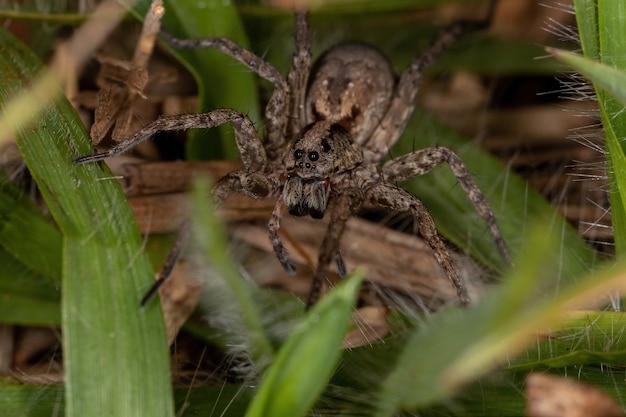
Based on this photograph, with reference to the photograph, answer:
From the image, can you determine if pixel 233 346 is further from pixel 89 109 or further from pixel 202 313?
pixel 89 109

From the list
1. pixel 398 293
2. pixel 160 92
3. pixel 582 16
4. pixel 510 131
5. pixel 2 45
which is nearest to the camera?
pixel 582 16

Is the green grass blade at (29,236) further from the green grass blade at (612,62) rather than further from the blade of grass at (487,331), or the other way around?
the green grass blade at (612,62)

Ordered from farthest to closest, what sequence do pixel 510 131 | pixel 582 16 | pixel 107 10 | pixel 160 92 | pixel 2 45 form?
pixel 510 131 → pixel 160 92 → pixel 107 10 → pixel 2 45 → pixel 582 16

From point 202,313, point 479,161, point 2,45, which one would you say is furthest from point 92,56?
point 479,161

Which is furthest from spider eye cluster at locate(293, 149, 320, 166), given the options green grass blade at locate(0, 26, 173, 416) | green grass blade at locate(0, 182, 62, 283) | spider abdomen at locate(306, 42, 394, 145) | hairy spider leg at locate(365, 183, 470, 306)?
green grass blade at locate(0, 182, 62, 283)

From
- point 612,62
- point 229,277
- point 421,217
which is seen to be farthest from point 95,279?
point 612,62

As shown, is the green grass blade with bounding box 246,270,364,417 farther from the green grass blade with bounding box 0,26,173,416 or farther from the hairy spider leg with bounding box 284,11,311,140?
the hairy spider leg with bounding box 284,11,311,140
